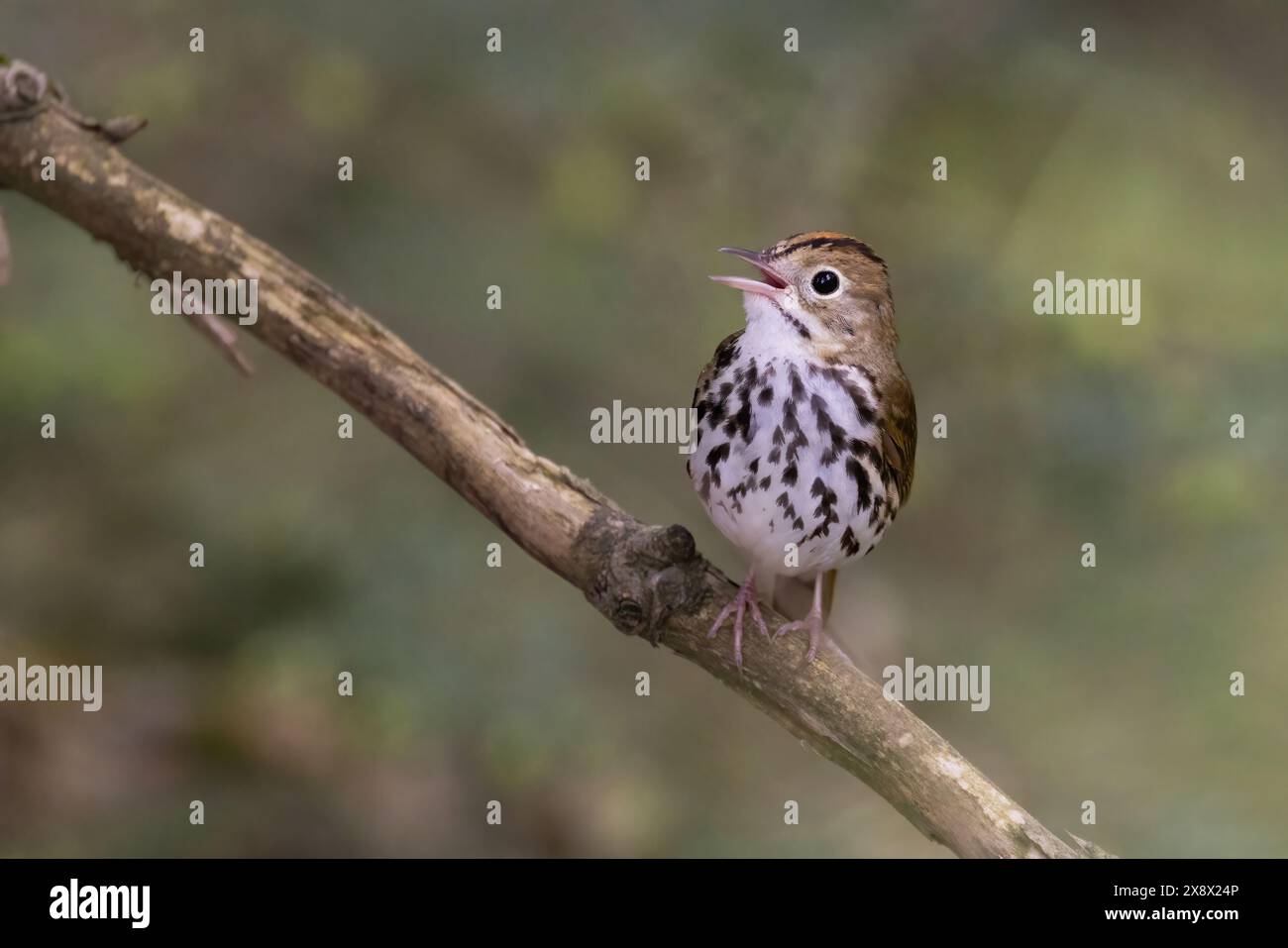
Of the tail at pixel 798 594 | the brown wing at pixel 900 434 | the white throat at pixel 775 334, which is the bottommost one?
the tail at pixel 798 594

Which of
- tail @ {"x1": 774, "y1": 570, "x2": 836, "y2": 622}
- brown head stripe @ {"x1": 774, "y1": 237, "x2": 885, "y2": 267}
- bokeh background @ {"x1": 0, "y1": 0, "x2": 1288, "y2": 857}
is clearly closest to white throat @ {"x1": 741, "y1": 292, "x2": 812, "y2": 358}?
brown head stripe @ {"x1": 774, "y1": 237, "x2": 885, "y2": 267}

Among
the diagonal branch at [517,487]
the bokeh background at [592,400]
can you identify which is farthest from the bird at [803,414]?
the bokeh background at [592,400]

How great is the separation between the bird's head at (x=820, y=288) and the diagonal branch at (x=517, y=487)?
0.69 metres

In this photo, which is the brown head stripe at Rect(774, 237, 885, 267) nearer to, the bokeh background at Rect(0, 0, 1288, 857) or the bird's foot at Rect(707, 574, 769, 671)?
the bird's foot at Rect(707, 574, 769, 671)

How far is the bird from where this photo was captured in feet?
13.1

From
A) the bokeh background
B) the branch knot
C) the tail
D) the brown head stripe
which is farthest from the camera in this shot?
the bokeh background

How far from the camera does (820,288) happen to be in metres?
4.05

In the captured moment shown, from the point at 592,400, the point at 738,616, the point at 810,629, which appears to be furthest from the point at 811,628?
the point at 592,400

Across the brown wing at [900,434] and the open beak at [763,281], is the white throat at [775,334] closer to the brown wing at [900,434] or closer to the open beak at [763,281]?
the open beak at [763,281]

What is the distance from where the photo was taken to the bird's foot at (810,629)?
159 inches

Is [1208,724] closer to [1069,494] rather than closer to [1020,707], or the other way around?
[1020,707]

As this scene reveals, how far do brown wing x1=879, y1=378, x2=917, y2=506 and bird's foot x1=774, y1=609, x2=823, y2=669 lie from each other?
18.0 inches

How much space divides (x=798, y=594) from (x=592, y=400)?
7.98ft

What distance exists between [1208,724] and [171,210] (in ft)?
16.2
